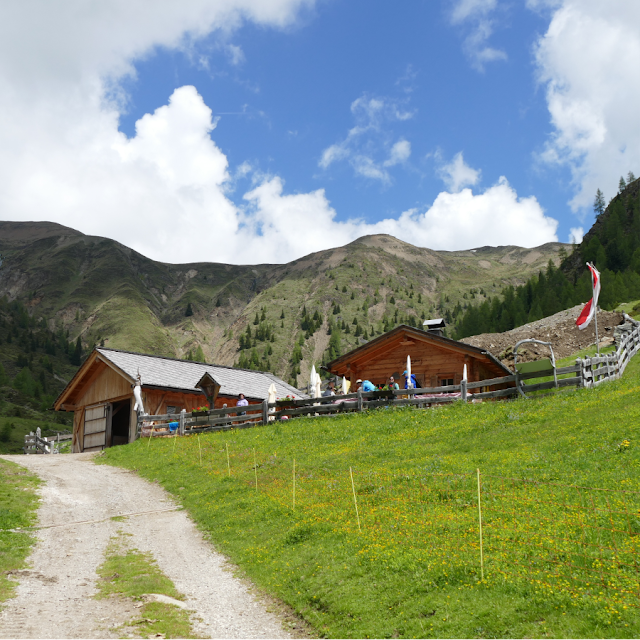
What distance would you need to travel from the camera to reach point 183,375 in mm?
40625

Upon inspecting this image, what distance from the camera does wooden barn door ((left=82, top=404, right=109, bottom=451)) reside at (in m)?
38.0

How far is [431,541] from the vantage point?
10688 mm

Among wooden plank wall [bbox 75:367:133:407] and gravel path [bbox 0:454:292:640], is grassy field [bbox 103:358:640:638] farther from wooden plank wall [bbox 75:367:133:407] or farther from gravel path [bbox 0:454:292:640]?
wooden plank wall [bbox 75:367:133:407]

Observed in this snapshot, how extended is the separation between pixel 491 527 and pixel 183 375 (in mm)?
32688

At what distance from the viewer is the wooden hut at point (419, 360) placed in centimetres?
3284

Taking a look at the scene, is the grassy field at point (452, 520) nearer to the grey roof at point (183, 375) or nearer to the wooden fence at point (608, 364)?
the wooden fence at point (608, 364)

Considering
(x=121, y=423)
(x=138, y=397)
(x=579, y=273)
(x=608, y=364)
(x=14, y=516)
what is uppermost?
(x=579, y=273)

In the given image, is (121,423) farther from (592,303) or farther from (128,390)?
(592,303)

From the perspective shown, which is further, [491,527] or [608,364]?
[608,364]

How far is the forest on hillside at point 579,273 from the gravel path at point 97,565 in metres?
109

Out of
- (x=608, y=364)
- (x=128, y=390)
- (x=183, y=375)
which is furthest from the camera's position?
(x=183, y=375)

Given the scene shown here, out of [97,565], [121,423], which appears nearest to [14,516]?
[97,565]

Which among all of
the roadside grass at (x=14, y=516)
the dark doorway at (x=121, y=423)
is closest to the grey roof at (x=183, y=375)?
the dark doorway at (x=121, y=423)

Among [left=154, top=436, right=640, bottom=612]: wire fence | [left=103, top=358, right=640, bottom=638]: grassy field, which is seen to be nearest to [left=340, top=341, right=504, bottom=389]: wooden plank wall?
[left=103, top=358, right=640, bottom=638]: grassy field
